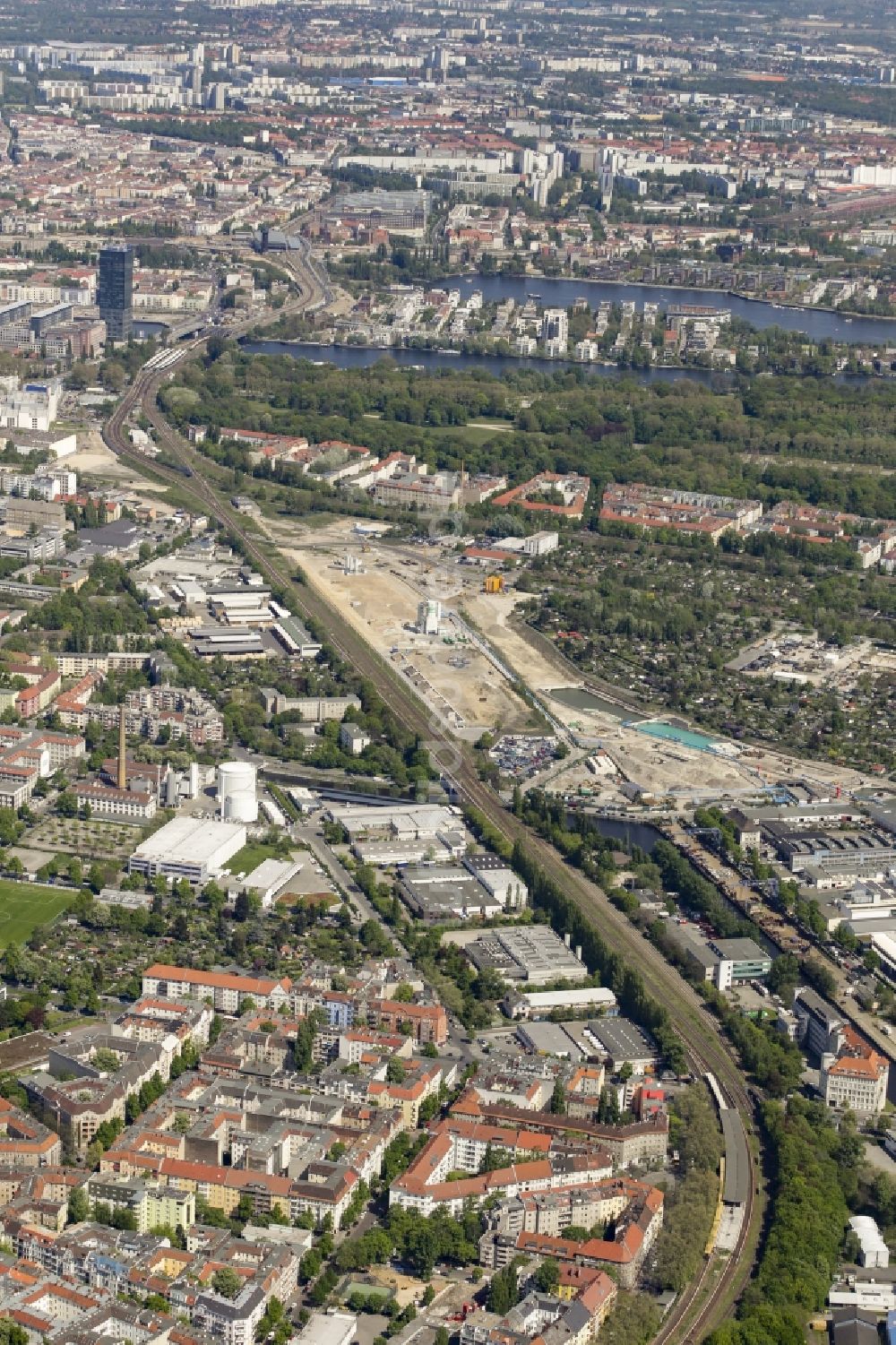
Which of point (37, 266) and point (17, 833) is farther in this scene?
point (37, 266)

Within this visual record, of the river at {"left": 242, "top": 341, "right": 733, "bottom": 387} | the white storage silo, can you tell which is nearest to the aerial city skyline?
the white storage silo

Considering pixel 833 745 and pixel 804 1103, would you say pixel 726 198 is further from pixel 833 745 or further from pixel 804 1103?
pixel 804 1103

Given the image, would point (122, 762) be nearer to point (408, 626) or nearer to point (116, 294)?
point (408, 626)

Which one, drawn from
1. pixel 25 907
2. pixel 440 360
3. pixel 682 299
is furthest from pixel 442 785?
pixel 682 299

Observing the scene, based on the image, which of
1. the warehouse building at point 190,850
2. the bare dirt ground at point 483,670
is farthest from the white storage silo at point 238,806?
the bare dirt ground at point 483,670

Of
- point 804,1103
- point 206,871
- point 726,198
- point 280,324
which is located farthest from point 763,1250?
point 726,198

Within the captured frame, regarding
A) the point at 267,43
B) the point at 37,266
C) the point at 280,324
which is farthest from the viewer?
the point at 267,43

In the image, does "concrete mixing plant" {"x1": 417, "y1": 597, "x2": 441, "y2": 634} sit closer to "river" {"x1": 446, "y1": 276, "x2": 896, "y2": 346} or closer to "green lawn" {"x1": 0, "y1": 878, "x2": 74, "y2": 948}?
"green lawn" {"x1": 0, "y1": 878, "x2": 74, "y2": 948}
